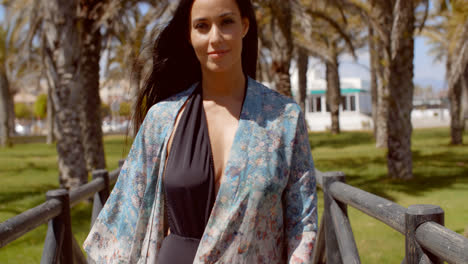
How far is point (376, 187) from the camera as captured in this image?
960 centimetres

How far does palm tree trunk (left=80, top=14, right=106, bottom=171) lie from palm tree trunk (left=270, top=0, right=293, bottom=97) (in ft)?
11.8

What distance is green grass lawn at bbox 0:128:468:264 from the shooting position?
5.92 m

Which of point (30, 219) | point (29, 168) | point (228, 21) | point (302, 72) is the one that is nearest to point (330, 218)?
point (30, 219)

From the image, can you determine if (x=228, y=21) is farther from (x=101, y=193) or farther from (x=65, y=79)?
(x=65, y=79)

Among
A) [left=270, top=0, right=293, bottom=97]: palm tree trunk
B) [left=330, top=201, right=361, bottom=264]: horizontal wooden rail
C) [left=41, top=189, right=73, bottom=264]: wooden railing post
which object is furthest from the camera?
[left=270, top=0, right=293, bottom=97]: palm tree trunk

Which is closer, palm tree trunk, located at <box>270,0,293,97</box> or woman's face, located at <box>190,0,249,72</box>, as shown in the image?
woman's face, located at <box>190,0,249,72</box>

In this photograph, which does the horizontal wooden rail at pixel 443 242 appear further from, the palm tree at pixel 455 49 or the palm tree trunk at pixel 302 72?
the palm tree trunk at pixel 302 72

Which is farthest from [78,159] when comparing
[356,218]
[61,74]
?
[356,218]

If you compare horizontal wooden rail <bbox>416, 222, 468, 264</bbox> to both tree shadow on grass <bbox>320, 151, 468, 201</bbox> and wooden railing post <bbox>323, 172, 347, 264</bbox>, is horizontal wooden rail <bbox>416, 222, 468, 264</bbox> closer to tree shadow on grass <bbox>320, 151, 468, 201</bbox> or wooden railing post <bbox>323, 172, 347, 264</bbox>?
wooden railing post <bbox>323, 172, 347, 264</bbox>

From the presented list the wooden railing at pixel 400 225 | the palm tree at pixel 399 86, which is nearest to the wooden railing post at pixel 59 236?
the wooden railing at pixel 400 225

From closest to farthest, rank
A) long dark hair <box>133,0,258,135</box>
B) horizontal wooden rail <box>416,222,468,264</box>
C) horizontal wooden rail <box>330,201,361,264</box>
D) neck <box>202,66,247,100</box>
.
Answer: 1. horizontal wooden rail <box>416,222,468,264</box>
2. neck <box>202,66,247,100</box>
3. long dark hair <box>133,0,258,135</box>
4. horizontal wooden rail <box>330,201,361,264</box>

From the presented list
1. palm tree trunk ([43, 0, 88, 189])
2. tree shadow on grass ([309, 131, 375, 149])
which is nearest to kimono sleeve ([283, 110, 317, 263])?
palm tree trunk ([43, 0, 88, 189])

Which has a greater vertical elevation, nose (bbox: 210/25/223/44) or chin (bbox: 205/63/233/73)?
nose (bbox: 210/25/223/44)

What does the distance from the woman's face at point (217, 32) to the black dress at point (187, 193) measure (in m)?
0.27
